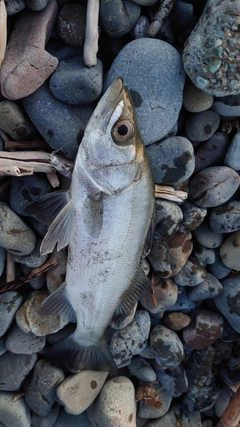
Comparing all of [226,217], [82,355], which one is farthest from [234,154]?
[82,355]

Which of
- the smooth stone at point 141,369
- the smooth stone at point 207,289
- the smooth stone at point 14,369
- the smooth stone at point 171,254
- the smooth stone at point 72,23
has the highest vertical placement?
the smooth stone at point 72,23

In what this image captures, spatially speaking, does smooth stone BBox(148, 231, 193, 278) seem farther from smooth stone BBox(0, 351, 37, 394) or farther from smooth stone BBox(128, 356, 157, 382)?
smooth stone BBox(0, 351, 37, 394)

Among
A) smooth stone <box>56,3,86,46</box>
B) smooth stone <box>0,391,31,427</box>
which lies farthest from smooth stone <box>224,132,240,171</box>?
smooth stone <box>0,391,31,427</box>

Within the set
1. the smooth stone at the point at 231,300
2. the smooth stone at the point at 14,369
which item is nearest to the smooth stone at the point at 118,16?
the smooth stone at the point at 231,300

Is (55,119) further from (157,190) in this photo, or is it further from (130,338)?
(130,338)

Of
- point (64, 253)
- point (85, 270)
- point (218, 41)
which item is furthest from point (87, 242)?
point (218, 41)

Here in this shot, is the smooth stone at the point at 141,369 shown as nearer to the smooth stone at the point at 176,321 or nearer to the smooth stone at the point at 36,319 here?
the smooth stone at the point at 176,321
